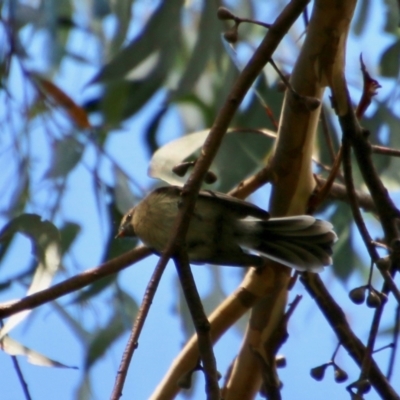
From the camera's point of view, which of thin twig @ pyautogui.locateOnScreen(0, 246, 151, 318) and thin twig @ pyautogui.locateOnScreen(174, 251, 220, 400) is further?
thin twig @ pyautogui.locateOnScreen(0, 246, 151, 318)

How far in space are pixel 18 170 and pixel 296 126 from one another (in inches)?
44.1

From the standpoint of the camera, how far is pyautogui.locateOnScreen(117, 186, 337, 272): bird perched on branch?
4.50 ft

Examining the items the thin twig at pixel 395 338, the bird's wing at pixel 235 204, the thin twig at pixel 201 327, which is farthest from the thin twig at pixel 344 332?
the thin twig at pixel 201 327

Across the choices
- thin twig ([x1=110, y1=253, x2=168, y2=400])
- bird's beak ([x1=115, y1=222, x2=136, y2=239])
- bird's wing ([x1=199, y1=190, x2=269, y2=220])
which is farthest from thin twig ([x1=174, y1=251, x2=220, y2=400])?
bird's beak ([x1=115, y1=222, x2=136, y2=239])

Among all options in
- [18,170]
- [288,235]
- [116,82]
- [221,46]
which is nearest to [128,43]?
[116,82]

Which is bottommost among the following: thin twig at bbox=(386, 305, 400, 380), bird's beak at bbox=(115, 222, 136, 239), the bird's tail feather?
thin twig at bbox=(386, 305, 400, 380)

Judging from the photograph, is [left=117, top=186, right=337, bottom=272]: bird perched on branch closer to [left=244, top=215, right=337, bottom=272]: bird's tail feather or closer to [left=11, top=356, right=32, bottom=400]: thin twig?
[left=244, top=215, right=337, bottom=272]: bird's tail feather

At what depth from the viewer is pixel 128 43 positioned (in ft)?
6.95

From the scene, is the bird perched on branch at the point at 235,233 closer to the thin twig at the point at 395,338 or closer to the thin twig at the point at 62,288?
the thin twig at the point at 62,288

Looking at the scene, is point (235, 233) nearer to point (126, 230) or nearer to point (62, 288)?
point (126, 230)

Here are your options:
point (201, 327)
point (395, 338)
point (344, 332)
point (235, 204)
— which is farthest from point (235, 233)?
point (201, 327)

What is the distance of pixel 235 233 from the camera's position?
142 cm

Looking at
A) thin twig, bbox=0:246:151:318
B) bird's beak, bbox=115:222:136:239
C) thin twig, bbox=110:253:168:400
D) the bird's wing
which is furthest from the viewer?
bird's beak, bbox=115:222:136:239

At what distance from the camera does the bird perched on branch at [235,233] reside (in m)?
1.37
